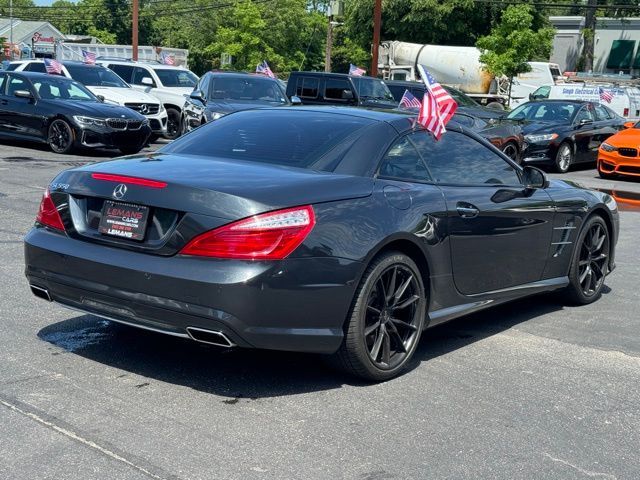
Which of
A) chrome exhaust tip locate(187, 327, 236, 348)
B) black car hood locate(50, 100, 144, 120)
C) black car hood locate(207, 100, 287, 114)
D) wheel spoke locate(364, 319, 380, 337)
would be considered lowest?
wheel spoke locate(364, 319, 380, 337)

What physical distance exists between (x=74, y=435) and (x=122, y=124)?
45.2ft

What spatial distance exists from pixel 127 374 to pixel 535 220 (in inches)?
121

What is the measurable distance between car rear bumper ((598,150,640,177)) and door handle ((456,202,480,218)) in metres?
13.4

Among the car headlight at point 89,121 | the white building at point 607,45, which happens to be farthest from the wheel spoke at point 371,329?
the white building at point 607,45

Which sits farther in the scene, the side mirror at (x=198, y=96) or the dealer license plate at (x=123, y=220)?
the side mirror at (x=198, y=96)

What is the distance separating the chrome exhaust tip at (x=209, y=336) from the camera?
4531mm

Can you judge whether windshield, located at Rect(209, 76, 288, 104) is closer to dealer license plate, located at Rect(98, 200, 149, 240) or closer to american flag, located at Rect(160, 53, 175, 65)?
dealer license plate, located at Rect(98, 200, 149, 240)

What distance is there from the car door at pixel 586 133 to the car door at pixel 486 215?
14.2 m

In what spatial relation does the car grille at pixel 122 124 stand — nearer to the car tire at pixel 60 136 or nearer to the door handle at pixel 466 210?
the car tire at pixel 60 136

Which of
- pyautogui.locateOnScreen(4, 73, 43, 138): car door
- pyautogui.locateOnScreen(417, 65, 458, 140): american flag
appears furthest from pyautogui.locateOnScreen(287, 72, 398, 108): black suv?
pyautogui.locateOnScreen(417, 65, 458, 140): american flag

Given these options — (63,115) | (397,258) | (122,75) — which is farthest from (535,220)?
(122,75)

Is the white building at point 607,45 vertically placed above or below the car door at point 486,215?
above

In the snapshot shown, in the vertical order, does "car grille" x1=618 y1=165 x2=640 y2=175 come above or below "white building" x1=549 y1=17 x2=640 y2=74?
below

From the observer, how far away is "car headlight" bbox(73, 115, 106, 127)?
17.1 m
